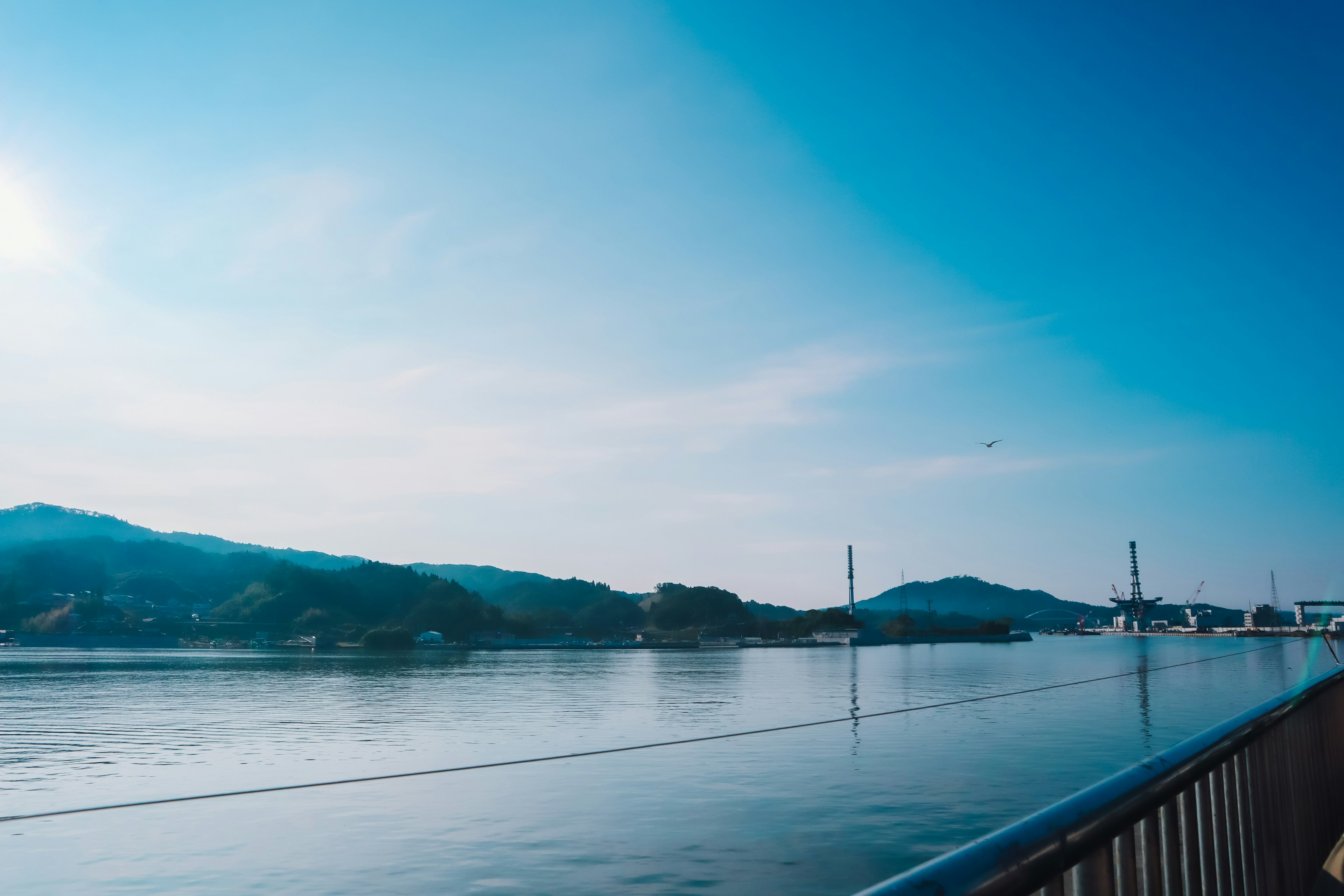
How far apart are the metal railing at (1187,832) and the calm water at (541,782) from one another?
24.2 ft

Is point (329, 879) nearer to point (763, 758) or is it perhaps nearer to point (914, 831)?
point (914, 831)

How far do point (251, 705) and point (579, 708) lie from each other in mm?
18028

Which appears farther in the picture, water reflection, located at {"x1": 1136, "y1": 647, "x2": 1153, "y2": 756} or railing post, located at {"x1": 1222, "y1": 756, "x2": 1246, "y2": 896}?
water reflection, located at {"x1": 1136, "y1": 647, "x2": 1153, "y2": 756}

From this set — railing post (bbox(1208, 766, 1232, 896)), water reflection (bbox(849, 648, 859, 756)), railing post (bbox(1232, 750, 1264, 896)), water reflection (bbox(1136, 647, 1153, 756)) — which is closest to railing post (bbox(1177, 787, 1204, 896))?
railing post (bbox(1208, 766, 1232, 896))

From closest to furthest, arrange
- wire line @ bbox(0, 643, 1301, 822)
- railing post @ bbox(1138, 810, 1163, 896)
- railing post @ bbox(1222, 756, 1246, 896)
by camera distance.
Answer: railing post @ bbox(1138, 810, 1163, 896) < railing post @ bbox(1222, 756, 1246, 896) < wire line @ bbox(0, 643, 1301, 822)

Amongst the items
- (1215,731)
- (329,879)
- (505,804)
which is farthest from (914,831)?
(1215,731)

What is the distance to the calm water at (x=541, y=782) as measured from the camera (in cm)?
1330

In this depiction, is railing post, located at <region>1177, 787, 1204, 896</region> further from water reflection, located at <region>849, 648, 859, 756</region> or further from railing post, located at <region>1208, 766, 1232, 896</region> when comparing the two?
water reflection, located at <region>849, 648, 859, 756</region>

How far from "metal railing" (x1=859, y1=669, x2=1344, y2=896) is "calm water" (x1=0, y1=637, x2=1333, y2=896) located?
7.37 metres

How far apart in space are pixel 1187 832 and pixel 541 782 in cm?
1918

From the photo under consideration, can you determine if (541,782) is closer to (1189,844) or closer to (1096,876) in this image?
(1189,844)

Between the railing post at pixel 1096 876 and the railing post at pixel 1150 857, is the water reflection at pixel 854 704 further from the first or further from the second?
the railing post at pixel 1096 876

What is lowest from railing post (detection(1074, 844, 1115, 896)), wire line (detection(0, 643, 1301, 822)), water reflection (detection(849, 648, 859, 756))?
water reflection (detection(849, 648, 859, 756))

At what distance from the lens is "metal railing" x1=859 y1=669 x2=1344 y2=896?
5.98ft
